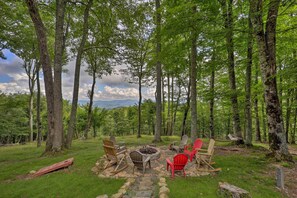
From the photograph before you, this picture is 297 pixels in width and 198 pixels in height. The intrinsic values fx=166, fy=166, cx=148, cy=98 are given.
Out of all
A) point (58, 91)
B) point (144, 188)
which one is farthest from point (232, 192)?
point (58, 91)

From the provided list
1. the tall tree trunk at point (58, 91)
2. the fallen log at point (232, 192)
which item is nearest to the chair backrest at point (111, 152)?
the fallen log at point (232, 192)

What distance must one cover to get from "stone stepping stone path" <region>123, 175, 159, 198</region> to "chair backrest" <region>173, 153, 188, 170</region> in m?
0.68

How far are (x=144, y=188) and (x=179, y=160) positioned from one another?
126 cm

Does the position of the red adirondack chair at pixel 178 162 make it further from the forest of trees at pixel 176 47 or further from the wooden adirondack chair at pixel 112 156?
the forest of trees at pixel 176 47

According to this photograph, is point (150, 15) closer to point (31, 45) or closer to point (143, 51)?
point (143, 51)

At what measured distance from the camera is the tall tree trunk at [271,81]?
591 cm

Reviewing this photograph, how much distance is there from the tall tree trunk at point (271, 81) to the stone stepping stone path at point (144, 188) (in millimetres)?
4590

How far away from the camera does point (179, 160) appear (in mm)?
4777

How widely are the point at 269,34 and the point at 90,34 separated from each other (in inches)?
478

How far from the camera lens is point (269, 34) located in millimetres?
6414

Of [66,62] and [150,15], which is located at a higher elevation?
[150,15]

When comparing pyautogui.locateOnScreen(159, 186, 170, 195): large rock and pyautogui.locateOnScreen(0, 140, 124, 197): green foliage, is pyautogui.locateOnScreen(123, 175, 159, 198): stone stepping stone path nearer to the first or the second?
pyautogui.locateOnScreen(159, 186, 170, 195): large rock

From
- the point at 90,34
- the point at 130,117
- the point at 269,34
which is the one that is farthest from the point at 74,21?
the point at 130,117

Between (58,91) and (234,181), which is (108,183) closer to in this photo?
(234,181)
